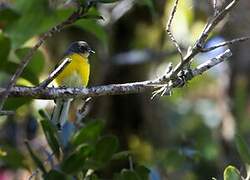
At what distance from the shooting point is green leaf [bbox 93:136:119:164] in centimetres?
229

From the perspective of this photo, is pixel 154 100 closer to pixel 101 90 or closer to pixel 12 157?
pixel 12 157

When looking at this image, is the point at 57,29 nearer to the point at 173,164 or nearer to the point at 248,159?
the point at 248,159

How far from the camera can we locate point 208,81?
5.81 meters

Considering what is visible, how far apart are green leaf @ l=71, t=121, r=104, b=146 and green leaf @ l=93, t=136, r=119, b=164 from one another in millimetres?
59

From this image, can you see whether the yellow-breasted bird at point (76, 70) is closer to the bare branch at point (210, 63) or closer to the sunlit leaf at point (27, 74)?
the sunlit leaf at point (27, 74)

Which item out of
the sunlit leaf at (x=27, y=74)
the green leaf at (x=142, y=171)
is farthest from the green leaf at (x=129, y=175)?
the sunlit leaf at (x=27, y=74)

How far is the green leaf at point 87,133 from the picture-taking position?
2320 millimetres

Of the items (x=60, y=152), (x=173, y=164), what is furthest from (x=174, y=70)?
(x=173, y=164)

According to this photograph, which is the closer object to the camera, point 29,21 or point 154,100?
point 29,21

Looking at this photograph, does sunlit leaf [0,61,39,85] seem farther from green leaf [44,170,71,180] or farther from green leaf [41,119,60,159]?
green leaf [44,170,71,180]

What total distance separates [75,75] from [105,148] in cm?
125

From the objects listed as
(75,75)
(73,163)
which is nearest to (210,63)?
(73,163)

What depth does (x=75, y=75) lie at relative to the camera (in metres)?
3.50

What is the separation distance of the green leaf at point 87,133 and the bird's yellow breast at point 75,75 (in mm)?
1060
